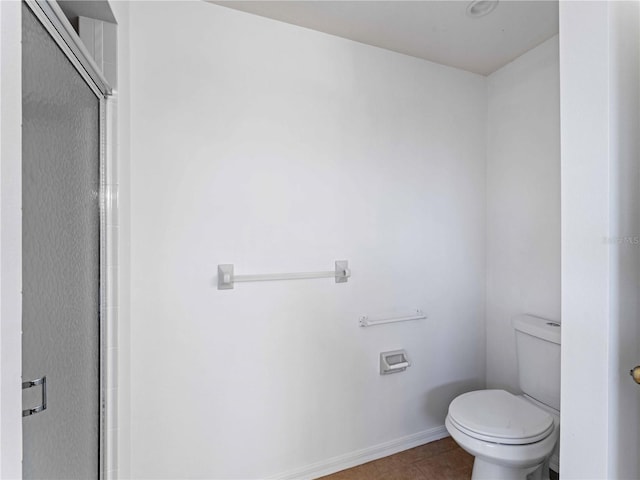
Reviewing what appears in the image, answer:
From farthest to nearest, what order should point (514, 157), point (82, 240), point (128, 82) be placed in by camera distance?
point (514, 157) < point (128, 82) < point (82, 240)

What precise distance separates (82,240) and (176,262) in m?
0.42

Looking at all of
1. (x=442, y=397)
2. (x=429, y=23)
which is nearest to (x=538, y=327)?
(x=442, y=397)

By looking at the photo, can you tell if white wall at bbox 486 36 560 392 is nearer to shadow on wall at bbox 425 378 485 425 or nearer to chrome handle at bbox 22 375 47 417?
shadow on wall at bbox 425 378 485 425

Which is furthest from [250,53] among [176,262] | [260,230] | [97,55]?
[176,262]

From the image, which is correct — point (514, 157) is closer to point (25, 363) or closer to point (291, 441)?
point (291, 441)

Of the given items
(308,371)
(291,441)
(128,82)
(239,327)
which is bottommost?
(291,441)

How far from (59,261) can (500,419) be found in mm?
1777

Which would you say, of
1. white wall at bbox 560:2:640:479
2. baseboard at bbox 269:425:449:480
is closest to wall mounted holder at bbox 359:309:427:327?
baseboard at bbox 269:425:449:480

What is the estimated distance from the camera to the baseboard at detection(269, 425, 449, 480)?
1707 millimetres

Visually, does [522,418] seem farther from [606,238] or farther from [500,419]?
[606,238]

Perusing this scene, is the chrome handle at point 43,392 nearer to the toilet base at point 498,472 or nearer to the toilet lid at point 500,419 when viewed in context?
the toilet lid at point 500,419

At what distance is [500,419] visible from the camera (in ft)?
4.79

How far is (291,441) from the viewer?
1.69 m

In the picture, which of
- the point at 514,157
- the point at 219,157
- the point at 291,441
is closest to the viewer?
the point at 219,157
